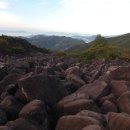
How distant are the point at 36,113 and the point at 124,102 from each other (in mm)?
5249

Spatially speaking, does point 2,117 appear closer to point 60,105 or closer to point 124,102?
point 60,105


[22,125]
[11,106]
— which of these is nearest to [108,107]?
[11,106]

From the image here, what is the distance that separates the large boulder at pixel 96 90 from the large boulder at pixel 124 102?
1549mm

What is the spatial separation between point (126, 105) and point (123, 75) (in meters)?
5.91

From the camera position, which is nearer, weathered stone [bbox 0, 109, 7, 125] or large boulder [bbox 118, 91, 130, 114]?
weathered stone [bbox 0, 109, 7, 125]

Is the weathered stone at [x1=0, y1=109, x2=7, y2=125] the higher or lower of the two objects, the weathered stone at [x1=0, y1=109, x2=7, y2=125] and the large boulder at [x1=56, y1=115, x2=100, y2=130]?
the lower

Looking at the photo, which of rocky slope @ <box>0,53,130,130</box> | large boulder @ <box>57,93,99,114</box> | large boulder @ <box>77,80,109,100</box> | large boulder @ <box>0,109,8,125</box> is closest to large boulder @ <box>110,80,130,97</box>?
rocky slope @ <box>0,53,130,130</box>

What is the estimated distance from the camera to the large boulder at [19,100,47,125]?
16.9m

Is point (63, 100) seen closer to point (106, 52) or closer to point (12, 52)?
point (106, 52)

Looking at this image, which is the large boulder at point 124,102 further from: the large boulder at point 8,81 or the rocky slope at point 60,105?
the large boulder at point 8,81

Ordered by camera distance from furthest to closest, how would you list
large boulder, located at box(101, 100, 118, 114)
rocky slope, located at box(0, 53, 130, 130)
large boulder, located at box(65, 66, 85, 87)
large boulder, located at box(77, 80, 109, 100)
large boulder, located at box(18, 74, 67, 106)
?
large boulder, located at box(65, 66, 85, 87) < large boulder, located at box(77, 80, 109, 100) < large boulder, located at box(18, 74, 67, 106) < large boulder, located at box(101, 100, 118, 114) < rocky slope, located at box(0, 53, 130, 130)

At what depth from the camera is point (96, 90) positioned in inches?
839

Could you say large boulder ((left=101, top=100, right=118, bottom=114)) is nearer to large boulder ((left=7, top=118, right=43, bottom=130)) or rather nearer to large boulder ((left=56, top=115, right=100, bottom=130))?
large boulder ((left=56, top=115, right=100, bottom=130))

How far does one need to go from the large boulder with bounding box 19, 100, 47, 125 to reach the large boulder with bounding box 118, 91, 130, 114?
4.52 m
